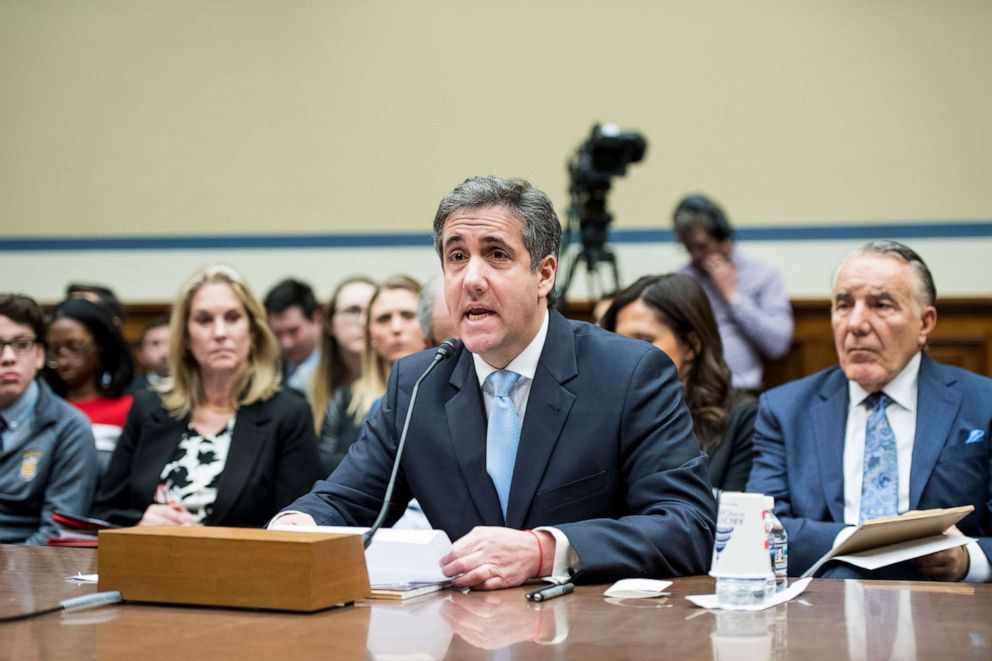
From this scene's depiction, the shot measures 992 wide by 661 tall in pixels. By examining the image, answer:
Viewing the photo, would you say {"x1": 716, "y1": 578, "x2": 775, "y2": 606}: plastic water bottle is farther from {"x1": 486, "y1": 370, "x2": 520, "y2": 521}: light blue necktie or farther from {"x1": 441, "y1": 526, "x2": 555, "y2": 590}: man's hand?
{"x1": 486, "y1": 370, "x2": 520, "y2": 521}: light blue necktie

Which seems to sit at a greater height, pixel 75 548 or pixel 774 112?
pixel 774 112

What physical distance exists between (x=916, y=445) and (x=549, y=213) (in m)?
1.08

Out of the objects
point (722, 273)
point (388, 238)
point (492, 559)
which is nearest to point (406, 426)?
point (492, 559)

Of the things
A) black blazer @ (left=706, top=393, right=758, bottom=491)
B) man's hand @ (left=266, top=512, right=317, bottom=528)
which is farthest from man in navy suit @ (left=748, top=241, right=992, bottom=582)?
man's hand @ (left=266, top=512, right=317, bottom=528)

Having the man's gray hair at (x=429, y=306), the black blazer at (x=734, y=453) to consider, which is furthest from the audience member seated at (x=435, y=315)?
the black blazer at (x=734, y=453)

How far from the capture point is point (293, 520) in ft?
6.82

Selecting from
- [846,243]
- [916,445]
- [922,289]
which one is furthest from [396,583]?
[846,243]

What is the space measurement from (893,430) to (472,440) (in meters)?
1.16

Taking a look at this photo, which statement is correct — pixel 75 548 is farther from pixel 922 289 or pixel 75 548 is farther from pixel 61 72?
pixel 61 72

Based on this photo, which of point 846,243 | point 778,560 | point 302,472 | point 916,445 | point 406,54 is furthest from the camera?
point 406,54

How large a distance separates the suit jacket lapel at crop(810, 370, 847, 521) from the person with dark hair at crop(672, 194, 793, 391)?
1.66 metres

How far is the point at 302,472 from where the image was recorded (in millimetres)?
3559

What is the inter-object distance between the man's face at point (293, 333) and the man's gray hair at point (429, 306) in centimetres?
168

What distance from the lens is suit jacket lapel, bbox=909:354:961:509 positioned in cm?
269
